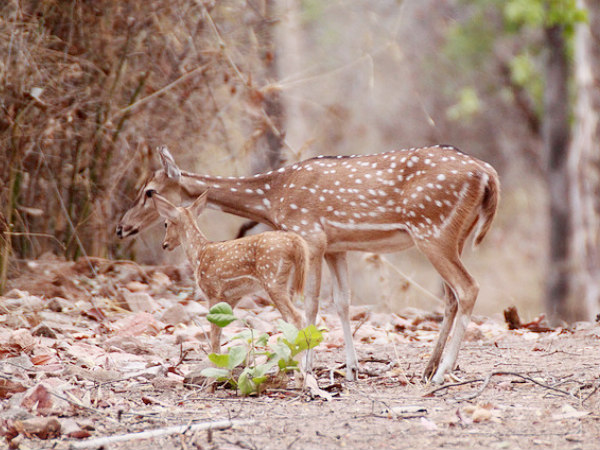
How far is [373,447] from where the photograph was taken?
13.7 ft

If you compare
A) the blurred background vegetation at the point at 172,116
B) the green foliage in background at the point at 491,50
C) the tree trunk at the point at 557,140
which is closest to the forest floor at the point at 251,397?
the blurred background vegetation at the point at 172,116

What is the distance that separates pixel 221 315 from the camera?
5289 millimetres

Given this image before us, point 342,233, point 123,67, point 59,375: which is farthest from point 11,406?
point 123,67

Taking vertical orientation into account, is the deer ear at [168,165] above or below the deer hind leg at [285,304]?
above

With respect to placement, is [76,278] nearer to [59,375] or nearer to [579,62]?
[59,375]

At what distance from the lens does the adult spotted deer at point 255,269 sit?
591 centimetres

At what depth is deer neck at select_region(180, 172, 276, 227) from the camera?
7219mm

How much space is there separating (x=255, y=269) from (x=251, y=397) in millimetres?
1007

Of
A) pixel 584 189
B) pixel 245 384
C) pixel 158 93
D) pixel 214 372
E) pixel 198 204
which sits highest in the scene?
pixel 158 93

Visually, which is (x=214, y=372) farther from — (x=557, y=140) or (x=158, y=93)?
(x=557, y=140)

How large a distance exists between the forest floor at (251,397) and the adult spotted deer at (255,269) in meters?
0.49

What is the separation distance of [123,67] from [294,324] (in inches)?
165

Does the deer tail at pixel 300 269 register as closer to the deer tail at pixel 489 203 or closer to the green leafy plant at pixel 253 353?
the green leafy plant at pixel 253 353

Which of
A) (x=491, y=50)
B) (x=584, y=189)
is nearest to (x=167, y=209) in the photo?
(x=584, y=189)
